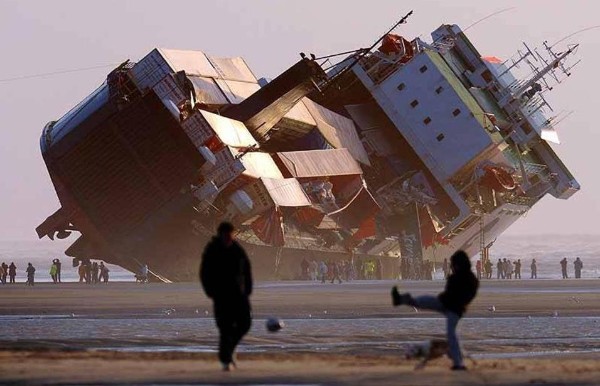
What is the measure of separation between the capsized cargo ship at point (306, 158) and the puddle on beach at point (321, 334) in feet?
107

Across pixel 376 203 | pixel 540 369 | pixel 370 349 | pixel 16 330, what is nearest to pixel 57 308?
pixel 16 330

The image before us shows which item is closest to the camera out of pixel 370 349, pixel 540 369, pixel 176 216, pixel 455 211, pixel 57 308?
pixel 540 369

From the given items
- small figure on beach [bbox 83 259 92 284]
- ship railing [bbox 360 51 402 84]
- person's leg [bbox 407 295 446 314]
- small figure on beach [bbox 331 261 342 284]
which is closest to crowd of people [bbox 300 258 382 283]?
small figure on beach [bbox 331 261 342 284]

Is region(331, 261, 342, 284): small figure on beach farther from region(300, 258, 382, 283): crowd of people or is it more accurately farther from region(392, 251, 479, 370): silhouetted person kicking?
region(392, 251, 479, 370): silhouetted person kicking

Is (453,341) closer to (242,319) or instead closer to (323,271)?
(242,319)

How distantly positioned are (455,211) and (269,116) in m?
19.4

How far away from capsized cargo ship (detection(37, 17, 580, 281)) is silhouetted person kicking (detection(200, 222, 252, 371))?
5168cm

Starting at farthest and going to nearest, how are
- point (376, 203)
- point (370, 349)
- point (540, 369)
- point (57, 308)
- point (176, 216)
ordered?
point (376, 203), point (176, 216), point (57, 308), point (370, 349), point (540, 369)

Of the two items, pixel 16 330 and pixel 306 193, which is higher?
pixel 306 193

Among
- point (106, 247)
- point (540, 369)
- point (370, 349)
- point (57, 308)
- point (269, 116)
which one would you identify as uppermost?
point (269, 116)

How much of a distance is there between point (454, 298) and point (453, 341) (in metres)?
0.47

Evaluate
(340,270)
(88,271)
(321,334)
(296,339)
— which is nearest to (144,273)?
(88,271)

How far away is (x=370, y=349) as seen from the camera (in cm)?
2719

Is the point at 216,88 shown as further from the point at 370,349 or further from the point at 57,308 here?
the point at 370,349
